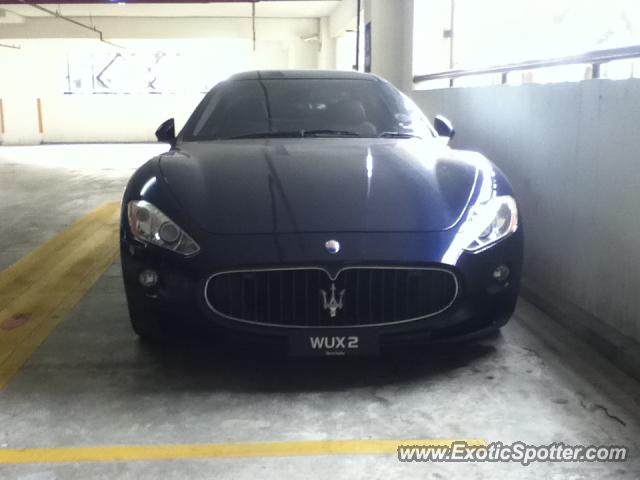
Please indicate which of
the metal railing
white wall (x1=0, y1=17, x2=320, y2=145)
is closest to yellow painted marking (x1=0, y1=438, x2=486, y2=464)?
the metal railing

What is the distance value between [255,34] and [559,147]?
18644 mm

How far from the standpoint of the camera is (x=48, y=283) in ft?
16.6

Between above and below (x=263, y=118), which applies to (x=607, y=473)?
below

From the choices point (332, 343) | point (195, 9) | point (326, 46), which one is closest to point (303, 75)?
point (332, 343)

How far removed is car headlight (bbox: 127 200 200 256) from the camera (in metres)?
3.15

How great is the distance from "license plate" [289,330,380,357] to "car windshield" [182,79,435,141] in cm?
156

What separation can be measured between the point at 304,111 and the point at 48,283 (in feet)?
7.02

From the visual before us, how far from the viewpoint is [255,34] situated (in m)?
21.8

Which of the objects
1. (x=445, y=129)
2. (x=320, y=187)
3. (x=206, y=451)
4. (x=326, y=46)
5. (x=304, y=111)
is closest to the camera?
(x=206, y=451)

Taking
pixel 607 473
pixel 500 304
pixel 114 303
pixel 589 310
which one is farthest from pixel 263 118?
pixel 607 473

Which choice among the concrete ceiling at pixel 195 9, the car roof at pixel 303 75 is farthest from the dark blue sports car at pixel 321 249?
the concrete ceiling at pixel 195 9

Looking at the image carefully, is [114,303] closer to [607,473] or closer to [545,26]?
[607,473]

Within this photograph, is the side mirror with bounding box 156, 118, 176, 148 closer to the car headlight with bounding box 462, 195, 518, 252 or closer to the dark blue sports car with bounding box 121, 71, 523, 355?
the dark blue sports car with bounding box 121, 71, 523, 355

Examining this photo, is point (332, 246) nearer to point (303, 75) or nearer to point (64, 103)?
point (303, 75)
